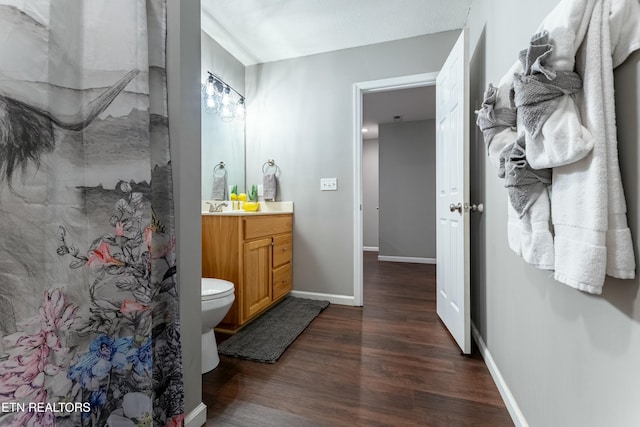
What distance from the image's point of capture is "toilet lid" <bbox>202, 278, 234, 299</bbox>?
A: 1497 mm

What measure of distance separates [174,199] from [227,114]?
1947mm

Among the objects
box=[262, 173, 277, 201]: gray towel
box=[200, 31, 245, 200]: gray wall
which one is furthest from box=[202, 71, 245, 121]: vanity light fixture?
box=[262, 173, 277, 201]: gray towel

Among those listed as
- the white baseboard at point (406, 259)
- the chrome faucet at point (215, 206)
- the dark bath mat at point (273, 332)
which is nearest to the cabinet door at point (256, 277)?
the dark bath mat at point (273, 332)

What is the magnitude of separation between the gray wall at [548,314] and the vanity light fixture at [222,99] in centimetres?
210

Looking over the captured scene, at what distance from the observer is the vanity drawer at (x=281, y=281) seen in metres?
2.45

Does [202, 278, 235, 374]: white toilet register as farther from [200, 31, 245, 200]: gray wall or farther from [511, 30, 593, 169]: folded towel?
[511, 30, 593, 169]: folded towel

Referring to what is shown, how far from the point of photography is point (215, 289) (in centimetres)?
159

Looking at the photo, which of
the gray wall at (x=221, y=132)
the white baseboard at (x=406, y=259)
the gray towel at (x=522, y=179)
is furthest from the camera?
the white baseboard at (x=406, y=259)

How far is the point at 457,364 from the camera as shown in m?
1.59

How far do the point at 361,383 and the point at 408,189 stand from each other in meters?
3.91

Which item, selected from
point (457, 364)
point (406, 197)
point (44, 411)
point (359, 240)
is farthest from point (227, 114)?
point (406, 197)

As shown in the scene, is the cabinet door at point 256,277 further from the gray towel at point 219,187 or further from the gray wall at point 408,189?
the gray wall at point 408,189

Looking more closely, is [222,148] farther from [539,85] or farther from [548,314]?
[548,314]

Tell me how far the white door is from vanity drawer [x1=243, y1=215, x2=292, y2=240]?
136cm
